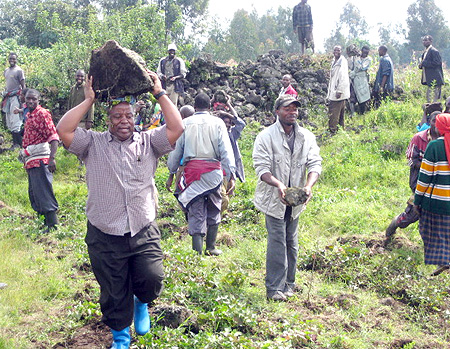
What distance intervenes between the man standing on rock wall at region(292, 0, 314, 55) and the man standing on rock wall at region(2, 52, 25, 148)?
9.12 metres

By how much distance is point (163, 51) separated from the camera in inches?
631

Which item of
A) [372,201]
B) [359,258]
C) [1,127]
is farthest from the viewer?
[1,127]

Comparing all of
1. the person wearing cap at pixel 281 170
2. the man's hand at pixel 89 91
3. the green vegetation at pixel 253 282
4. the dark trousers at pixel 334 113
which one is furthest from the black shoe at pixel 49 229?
the dark trousers at pixel 334 113

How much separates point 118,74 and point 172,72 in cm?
981


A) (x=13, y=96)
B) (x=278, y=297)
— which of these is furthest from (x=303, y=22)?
(x=278, y=297)

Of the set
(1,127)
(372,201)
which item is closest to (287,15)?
(1,127)

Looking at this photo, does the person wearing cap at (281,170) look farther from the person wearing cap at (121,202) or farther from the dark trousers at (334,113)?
the dark trousers at (334,113)

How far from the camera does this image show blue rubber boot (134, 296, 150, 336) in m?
4.09

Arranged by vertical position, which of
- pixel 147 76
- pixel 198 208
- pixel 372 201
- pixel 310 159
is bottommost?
pixel 372 201

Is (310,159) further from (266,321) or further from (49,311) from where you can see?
(49,311)

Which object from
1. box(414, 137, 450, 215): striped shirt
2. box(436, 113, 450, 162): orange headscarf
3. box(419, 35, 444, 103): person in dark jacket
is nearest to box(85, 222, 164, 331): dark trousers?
box(414, 137, 450, 215): striped shirt

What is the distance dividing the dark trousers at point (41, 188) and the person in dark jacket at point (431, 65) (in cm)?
955

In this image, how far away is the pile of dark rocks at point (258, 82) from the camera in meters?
15.5

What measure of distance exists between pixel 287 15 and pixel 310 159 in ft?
145
